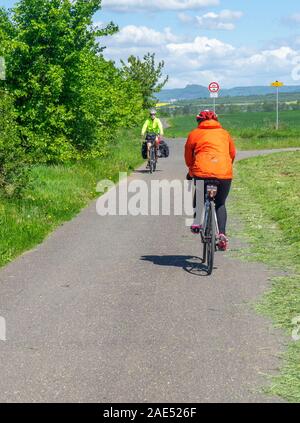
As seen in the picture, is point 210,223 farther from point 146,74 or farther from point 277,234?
point 146,74

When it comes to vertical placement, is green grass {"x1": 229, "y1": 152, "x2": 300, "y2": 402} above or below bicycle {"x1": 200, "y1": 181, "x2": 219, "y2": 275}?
below

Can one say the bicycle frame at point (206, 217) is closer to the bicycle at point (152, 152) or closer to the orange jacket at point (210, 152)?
the orange jacket at point (210, 152)

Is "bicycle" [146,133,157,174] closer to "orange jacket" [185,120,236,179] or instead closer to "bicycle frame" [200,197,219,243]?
"orange jacket" [185,120,236,179]

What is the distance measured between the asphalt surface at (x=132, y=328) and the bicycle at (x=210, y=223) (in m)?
0.32

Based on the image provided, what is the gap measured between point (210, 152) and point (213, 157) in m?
0.08

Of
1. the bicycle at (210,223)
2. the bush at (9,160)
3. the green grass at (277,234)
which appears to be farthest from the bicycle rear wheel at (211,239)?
the bush at (9,160)

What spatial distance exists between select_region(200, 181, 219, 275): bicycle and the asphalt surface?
324 millimetres

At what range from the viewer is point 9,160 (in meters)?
14.2

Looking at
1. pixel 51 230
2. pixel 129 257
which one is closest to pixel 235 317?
pixel 129 257

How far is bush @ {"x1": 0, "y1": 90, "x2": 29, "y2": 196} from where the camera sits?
46.4ft

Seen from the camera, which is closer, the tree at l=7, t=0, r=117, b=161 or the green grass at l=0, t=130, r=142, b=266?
the green grass at l=0, t=130, r=142, b=266

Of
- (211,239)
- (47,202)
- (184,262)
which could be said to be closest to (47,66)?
(47,202)

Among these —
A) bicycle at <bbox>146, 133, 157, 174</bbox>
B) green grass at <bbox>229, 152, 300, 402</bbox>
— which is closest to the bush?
green grass at <bbox>229, 152, 300, 402</bbox>

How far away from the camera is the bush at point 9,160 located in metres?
14.1
